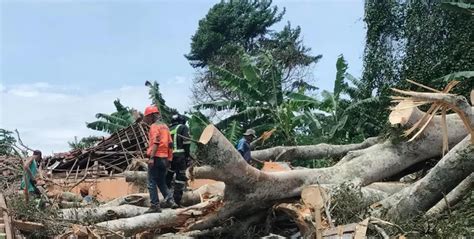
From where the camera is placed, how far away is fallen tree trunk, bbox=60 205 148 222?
734 cm

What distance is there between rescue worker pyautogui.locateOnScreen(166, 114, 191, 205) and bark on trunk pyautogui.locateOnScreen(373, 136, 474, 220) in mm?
2344

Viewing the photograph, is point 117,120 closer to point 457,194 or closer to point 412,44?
point 412,44

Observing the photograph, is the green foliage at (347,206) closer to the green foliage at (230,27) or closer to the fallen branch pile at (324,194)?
the fallen branch pile at (324,194)

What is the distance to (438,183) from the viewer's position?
6352mm

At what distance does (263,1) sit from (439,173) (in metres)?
24.9

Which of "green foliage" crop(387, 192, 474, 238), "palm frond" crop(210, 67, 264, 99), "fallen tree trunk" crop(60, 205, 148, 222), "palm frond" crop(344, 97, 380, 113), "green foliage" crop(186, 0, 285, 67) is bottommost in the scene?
"green foliage" crop(387, 192, 474, 238)

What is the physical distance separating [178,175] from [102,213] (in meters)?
0.95

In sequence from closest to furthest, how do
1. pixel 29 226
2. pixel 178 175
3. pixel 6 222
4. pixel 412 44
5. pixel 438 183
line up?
pixel 6 222 → pixel 438 183 → pixel 29 226 → pixel 178 175 → pixel 412 44

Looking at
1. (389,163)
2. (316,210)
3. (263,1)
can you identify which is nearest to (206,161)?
(316,210)

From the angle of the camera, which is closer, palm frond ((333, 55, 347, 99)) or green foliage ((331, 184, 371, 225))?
green foliage ((331, 184, 371, 225))

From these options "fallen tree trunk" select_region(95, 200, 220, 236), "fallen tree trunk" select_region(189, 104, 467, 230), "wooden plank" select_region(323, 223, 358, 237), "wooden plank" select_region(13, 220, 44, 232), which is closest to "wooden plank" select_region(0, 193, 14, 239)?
"wooden plank" select_region(13, 220, 44, 232)

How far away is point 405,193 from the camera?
661cm

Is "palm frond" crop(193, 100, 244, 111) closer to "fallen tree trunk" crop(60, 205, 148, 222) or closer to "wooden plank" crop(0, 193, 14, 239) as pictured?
"fallen tree trunk" crop(60, 205, 148, 222)

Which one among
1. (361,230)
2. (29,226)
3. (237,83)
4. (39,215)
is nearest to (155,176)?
(39,215)
